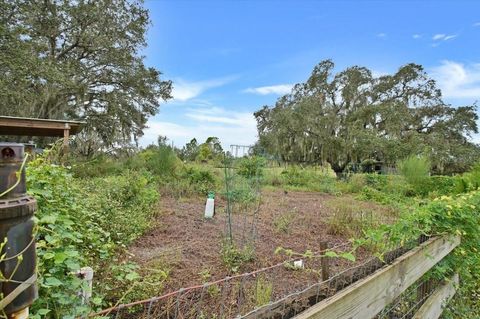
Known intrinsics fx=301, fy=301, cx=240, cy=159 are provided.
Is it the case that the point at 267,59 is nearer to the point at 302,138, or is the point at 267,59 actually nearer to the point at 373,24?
the point at 373,24

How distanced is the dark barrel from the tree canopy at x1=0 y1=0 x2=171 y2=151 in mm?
10427

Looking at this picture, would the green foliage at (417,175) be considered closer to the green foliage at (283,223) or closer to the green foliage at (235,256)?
the green foliage at (283,223)

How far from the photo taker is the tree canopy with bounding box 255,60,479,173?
63.4ft

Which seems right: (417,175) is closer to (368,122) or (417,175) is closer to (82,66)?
(368,122)

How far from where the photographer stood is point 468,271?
9.78 feet

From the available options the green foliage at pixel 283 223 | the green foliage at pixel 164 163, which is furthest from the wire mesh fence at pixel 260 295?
the green foliage at pixel 164 163

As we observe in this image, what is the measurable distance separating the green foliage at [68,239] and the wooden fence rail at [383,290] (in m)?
0.90

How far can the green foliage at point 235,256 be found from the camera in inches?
124

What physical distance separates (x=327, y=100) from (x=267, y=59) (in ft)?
32.7

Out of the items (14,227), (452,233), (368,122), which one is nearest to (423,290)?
(452,233)

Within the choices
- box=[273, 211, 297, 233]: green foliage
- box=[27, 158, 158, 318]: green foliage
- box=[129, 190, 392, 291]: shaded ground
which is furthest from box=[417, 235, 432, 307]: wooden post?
box=[273, 211, 297, 233]: green foliage

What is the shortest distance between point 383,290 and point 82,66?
1463cm

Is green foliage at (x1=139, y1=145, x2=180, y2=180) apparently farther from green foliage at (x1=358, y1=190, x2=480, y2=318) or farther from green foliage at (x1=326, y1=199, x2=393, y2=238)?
green foliage at (x1=358, y1=190, x2=480, y2=318)

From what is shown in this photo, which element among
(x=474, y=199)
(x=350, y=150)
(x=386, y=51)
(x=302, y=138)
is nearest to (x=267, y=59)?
(x=386, y=51)
